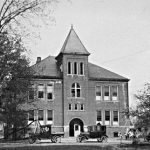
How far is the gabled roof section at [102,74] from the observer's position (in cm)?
5672

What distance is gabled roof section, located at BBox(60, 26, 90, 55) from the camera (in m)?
56.0

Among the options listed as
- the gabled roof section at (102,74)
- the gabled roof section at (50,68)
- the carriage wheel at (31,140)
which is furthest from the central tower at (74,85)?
the carriage wheel at (31,140)

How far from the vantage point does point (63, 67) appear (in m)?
55.7

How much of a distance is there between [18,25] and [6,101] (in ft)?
11.3

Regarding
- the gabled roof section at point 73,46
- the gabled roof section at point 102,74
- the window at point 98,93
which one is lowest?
the window at point 98,93

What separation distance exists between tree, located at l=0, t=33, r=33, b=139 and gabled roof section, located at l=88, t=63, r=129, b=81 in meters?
38.2

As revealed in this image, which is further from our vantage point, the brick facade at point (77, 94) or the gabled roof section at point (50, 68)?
the gabled roof section at point (50, 68)

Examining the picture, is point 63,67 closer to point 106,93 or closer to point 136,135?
point 106,93

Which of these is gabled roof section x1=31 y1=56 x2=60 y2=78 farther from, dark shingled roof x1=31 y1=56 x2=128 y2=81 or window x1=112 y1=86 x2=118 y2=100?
window x1=112 y1=86 x2=118 y2=100

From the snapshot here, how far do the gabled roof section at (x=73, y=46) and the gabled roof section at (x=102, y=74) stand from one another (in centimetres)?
343

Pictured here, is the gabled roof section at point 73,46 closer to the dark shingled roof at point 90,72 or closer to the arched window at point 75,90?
the dark shingled roof at point 90,72

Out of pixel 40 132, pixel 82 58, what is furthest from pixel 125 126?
pixel 40 132

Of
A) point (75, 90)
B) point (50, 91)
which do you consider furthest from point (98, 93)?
point (50, 91)

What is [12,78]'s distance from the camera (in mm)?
17078
